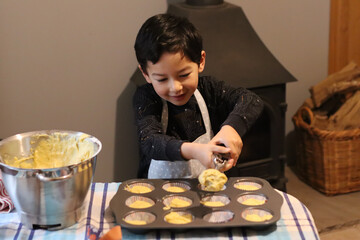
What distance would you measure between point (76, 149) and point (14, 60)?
1.26 metres

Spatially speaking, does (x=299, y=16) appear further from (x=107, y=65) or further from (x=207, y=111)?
(x=207, y=111)

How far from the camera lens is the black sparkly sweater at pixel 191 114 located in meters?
1.53

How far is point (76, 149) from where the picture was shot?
1.39 meters

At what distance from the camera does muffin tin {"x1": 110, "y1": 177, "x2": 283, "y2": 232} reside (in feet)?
3.89

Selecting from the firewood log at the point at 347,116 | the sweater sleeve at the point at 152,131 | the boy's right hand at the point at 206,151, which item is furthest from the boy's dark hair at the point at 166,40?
the firewood log at the point at 347,116

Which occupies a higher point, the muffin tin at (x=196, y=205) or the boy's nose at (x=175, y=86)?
the boy's nose at (x=175, y=86)

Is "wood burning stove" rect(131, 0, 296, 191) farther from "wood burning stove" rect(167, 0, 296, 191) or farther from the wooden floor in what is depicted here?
the wooden floor

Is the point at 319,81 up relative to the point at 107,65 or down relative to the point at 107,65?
down

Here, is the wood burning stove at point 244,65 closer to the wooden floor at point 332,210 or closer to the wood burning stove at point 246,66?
the wood burning stove at point 246,66

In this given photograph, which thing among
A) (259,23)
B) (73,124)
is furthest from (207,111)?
(259,23)

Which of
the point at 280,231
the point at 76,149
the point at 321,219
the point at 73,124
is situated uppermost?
the point at 76,149

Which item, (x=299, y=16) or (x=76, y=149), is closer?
(x=76, y=149)

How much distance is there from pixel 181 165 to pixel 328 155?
4.58 ft

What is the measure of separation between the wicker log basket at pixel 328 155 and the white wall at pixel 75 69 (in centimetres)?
72
